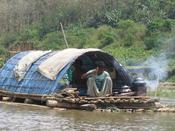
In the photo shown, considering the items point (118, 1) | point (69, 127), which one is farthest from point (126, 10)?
point (69, 127)

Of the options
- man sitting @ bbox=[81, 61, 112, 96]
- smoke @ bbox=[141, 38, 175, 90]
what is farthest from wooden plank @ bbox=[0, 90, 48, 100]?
smoke @ bbox=[141, 38, 175, 90]

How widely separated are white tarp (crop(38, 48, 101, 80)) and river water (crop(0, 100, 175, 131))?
1682 millimetres

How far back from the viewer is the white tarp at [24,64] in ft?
65.2

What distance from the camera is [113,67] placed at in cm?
2072

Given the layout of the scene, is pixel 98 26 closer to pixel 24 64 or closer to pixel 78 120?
pixel 24 64

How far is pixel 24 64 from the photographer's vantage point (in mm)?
20078

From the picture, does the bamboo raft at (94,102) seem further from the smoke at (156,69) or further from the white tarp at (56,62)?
the smoke at (156,69)

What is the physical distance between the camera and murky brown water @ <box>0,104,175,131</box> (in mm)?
13125

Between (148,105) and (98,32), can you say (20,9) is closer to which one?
(98,32)

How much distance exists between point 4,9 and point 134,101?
53.7 metres

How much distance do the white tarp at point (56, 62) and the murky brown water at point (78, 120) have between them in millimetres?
1690

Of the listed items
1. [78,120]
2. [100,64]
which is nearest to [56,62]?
[100,64]

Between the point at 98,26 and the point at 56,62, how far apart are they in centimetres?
3646

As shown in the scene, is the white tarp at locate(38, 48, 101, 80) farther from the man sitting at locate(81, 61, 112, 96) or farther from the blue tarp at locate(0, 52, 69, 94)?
the man sitting at locate(81, 61, 112, 96)
